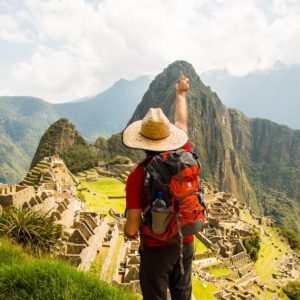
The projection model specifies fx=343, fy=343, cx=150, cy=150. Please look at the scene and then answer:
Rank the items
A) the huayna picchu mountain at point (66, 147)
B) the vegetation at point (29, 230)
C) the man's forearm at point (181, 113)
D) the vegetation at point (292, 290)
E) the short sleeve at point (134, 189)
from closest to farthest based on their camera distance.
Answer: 1. the short sleeve at point (134, 189)
2. the man's forearm at point (181, 113)
3. the vegetation at point (29, 230)
4. the vegetation at point (292, 290)
5. the huayna picchu mountain at point (66, 147)

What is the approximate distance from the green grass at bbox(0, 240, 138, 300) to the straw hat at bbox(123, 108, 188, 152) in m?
1.79

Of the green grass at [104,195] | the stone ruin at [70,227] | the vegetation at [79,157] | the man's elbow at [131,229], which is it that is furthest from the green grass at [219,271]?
the vegetation at [79,157]

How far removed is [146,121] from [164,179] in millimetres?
707

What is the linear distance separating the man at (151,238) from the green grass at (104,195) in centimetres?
2335

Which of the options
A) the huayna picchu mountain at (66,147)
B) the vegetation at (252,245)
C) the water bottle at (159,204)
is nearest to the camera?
the water bottle at (159,204)

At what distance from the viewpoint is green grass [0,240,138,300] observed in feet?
12.6

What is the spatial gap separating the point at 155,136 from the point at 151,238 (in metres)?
1.05

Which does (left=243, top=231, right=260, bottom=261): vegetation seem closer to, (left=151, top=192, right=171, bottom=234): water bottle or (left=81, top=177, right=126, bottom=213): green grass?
(left=81, top=177, right=126, bottom=213): green grass

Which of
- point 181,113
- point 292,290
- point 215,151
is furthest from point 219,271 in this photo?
point 215,151

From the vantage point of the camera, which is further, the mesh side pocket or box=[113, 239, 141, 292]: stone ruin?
box=[113, 239, 141, 292]: stone ruin

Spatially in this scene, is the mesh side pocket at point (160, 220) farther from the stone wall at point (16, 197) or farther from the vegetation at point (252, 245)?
the vegetation at point (252, 245)

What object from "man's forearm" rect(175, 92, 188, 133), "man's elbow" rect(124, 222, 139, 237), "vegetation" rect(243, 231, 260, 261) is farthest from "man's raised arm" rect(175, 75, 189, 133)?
"vegetation" rect(243, 231, 260, 261)

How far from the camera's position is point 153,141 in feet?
11.9

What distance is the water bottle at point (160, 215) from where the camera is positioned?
10.5ft
